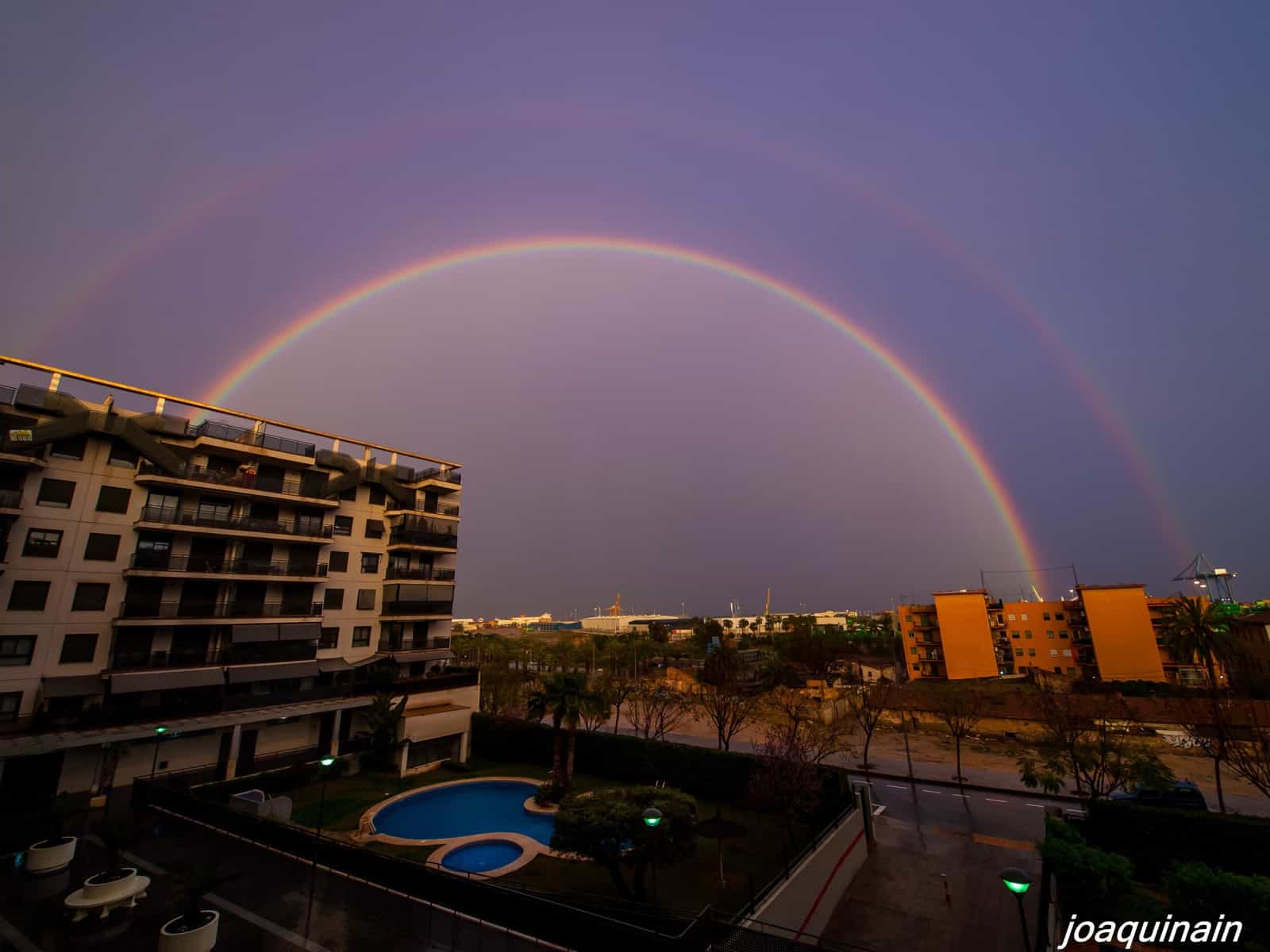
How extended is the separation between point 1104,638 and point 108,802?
88.5 metres

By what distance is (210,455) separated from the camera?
34.0 m

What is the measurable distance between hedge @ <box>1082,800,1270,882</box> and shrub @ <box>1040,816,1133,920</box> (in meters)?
6.81

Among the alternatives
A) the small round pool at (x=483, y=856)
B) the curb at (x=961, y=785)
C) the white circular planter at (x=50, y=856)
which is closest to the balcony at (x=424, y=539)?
the small round pool at (x=483, y=856)

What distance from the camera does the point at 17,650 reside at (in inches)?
1020

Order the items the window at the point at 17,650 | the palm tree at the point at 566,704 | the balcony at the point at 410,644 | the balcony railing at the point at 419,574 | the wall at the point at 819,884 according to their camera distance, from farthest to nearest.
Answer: the balcony railing at the point at 419,574 < the balcony at the point at 410,644 < the palm tree at the point at 566,704 < the window at the point at 17,650 < the wall at the point at 819,884

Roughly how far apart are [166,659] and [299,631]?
686cm

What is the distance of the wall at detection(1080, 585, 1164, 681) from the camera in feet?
212

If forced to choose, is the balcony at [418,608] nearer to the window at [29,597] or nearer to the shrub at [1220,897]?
the window at [29,597]

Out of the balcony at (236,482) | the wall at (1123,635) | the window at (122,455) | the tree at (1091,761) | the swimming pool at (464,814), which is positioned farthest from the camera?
the wall at (1123,635)

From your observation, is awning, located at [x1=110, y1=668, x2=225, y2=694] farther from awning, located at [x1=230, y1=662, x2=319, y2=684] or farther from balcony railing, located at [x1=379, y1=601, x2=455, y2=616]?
balcony railing, located at [x1=379, y1=601, x2=455, y2=616]

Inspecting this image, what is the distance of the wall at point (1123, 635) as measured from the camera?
6462 centimetres

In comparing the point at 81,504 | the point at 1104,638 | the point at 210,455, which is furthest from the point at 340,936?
the point at 1104,638

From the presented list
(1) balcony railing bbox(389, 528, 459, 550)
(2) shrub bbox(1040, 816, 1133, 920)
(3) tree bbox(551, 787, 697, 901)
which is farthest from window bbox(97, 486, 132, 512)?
(2) shrub bbox(1040, 816, 1133, 920)

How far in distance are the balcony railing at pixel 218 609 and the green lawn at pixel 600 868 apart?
10492mm
